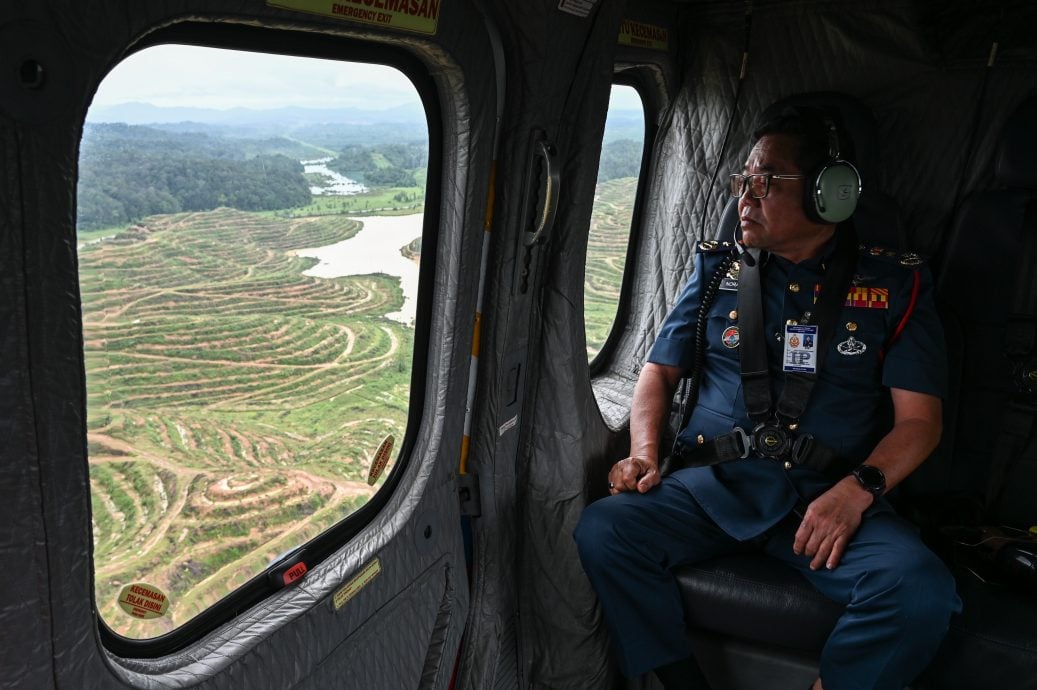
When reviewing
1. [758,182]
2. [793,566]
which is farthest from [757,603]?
[758,182]

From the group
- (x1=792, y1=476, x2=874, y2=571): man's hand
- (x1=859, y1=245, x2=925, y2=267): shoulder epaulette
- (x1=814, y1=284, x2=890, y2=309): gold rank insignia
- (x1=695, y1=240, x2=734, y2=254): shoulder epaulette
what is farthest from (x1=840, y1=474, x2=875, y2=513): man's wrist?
(x1=695, y1=240, x2=734, y2=254): shoulder epaulette

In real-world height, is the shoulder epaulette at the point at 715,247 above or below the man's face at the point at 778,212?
below

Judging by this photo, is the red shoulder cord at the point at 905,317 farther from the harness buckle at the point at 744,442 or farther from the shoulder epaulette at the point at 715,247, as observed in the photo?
Answer: the shoulder epaulette at the point at 715,247

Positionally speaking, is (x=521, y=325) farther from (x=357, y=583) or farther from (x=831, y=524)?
(x=831, y=524)

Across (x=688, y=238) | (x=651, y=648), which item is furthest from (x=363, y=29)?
(x=688, y=238)

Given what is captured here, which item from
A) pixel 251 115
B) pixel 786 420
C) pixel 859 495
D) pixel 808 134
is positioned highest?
pixel 808 134

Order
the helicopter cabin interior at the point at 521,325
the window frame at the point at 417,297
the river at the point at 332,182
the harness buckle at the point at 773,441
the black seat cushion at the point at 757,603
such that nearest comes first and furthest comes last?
the helicopter cabin interior at the point at 521,325
the window frame at the point at 417,297
the river at the point at 332,182
the black seat cushion at the point at 757,603
the harness buckle at the point at 773,441

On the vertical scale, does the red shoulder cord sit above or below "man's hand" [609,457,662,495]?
above

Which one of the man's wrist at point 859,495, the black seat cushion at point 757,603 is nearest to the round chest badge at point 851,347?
the man's wrist at point 859,495

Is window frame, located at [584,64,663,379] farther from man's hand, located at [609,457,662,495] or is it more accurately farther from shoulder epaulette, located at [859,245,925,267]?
shoulder epaulette, located at [859,245,925,267]
